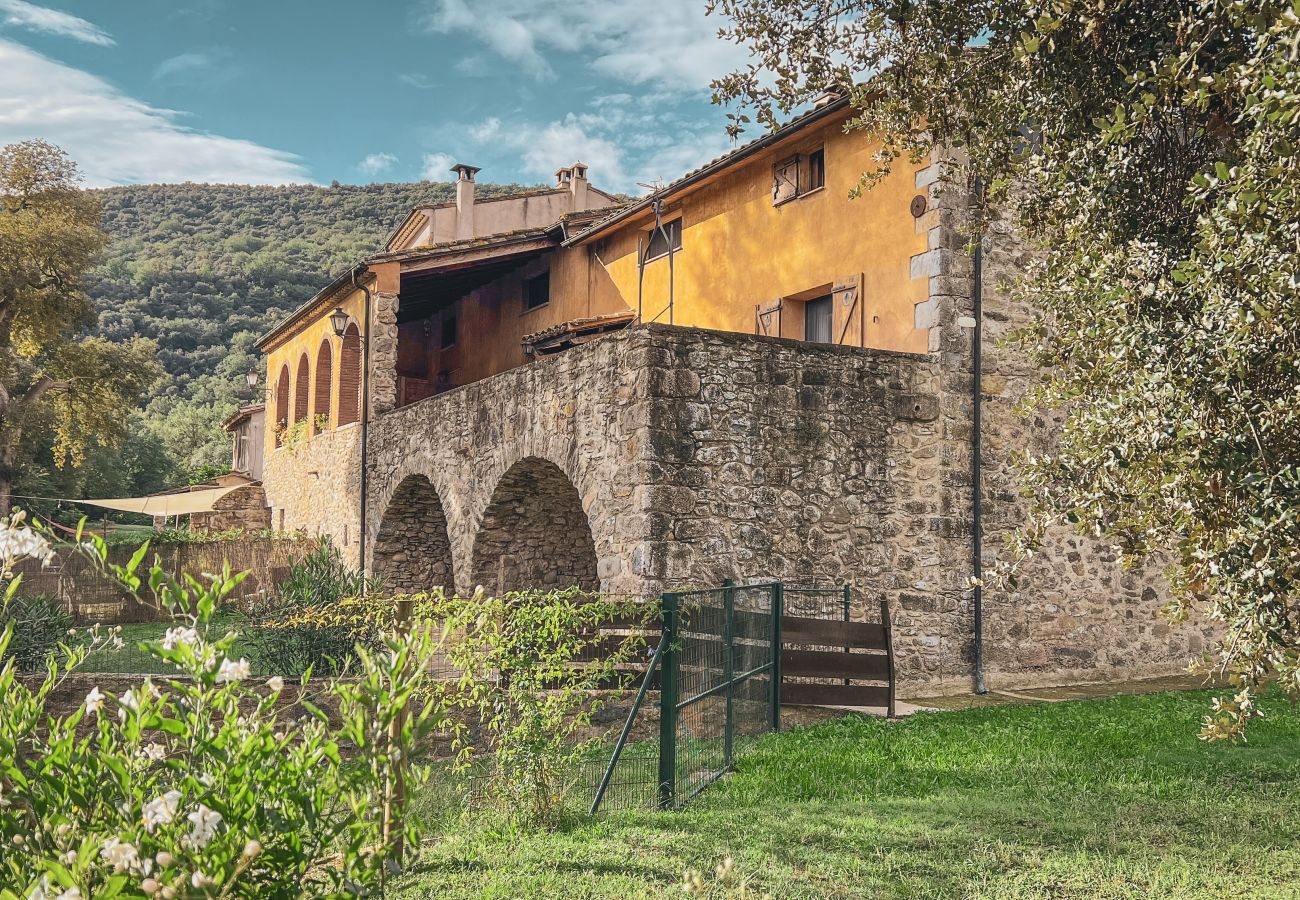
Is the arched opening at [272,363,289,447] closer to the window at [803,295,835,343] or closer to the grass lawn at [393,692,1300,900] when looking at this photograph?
the window at [803,295,835,343]

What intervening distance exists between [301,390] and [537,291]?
7.22 m

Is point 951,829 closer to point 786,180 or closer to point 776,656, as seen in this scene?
point 776,656

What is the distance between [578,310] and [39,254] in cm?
1432

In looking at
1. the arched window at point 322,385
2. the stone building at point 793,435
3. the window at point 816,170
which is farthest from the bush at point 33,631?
the arched window at point 322,385

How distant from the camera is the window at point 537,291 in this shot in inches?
840

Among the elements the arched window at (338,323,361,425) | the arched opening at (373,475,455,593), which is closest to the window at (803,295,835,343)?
the arched opening at (373,475,455,593)

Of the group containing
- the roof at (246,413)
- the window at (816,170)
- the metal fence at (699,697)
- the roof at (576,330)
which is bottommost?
the metal fence at (699,697)

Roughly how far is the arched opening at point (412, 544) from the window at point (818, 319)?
7221 millimetres

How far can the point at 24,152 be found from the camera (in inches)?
1046

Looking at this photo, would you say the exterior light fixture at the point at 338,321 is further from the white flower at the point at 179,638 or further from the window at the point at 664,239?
the white flower at the point at 179,638

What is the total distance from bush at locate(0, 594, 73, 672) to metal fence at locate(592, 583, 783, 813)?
683cm

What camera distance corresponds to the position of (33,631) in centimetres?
1170

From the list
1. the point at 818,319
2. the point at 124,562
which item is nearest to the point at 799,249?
the point at 818,319

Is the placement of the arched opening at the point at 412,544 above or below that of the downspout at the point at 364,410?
below
